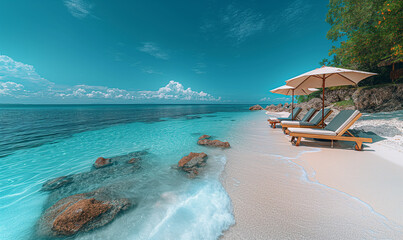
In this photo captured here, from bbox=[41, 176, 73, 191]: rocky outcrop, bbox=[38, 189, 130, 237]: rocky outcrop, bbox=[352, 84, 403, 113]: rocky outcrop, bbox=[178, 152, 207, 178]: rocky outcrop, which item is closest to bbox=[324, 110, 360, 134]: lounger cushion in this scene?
bbox=[178, 152, 207, 178]: rocky outcrop

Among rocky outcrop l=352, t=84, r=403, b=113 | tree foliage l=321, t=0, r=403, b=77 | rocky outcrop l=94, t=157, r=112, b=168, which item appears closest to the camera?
rocky outcrop l=94, t=157, r=112, b=168

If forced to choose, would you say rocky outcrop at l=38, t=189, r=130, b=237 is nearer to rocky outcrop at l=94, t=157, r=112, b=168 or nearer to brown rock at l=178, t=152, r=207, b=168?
brown rock at l=178, t=152, r=207, b=168

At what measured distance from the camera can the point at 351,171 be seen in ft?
10.6

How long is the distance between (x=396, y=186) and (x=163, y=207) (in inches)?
175

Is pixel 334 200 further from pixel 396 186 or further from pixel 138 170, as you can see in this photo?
pixel 138 170

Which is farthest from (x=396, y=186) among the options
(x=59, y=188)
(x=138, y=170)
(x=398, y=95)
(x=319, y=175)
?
(x=398, y=95)

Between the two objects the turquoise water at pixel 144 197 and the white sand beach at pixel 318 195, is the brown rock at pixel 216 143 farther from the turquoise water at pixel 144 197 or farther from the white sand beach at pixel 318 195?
the white sand beach at pixel 318 195

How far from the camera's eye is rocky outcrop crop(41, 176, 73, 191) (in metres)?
3.51

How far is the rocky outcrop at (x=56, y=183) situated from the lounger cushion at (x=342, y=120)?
8.55m

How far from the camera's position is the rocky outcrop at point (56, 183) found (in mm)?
3515

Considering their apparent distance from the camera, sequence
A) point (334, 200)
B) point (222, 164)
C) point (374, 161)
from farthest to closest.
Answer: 1. point (222, 164)
2. point (374, 161)
3. point (334, 200)

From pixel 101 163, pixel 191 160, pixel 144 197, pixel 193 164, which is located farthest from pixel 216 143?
pixel 101 163

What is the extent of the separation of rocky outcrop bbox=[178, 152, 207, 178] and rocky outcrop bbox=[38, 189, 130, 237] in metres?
1.66

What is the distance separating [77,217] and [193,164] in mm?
2638
